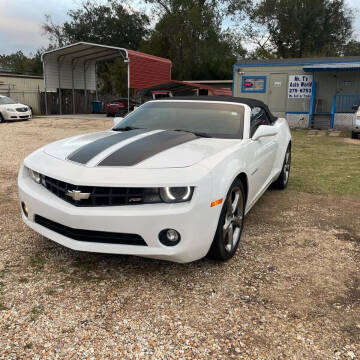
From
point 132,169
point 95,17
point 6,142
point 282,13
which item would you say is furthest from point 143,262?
point 95,17

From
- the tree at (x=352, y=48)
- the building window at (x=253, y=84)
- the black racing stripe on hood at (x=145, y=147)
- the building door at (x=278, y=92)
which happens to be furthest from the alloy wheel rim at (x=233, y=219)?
the tree at (x=352, y=48)

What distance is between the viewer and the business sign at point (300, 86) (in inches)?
682

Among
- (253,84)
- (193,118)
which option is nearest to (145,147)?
(193,118)

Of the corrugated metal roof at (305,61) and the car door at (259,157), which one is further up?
the corrugated metal roof at (305,61)

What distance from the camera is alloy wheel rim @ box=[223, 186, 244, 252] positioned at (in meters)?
3.07

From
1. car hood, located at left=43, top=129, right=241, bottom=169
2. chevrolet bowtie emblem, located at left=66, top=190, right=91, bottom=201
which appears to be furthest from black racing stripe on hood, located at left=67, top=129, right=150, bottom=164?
chevrolet bowtie emblem, located at left=66, top=190, right=91, bottom=201

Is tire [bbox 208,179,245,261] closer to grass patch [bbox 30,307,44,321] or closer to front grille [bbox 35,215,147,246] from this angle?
front grille [bbox 35,215,147,246]

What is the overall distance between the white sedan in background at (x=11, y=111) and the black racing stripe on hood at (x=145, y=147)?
661 inches

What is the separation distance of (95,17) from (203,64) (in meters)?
17.1

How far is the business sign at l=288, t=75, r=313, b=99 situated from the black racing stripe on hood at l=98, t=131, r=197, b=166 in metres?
15.4

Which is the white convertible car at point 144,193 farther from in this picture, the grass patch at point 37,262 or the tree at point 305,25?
the tree at point 305,25

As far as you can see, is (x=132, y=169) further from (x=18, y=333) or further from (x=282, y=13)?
(x=282, y=13)

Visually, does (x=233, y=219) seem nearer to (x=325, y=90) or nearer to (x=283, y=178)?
(x=283, y=178)

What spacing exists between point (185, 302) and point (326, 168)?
5.87 meters
